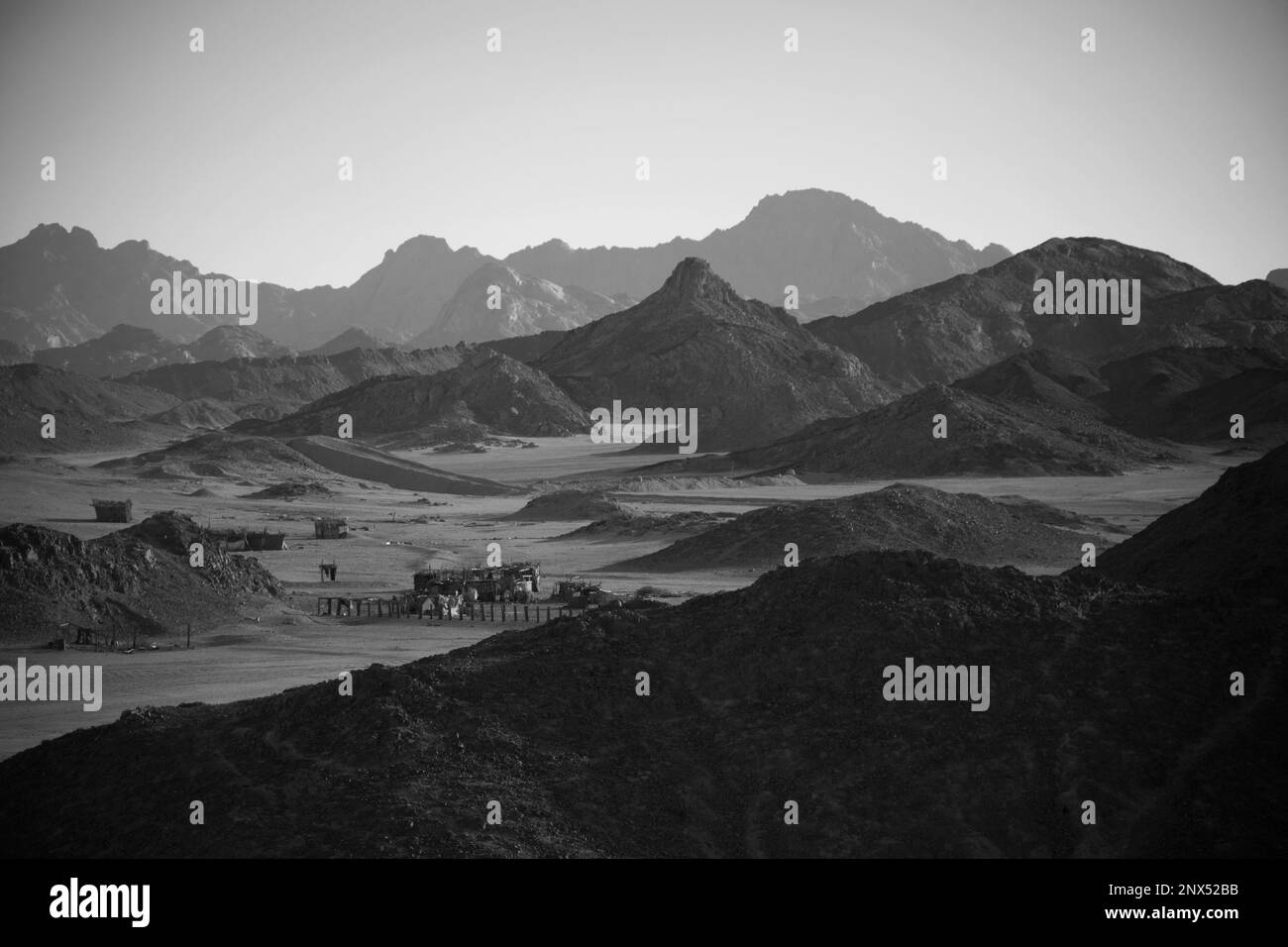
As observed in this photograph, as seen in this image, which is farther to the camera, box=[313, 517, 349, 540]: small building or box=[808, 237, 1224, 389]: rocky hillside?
box=[808, 237, 1224, 389]: rocky hillside

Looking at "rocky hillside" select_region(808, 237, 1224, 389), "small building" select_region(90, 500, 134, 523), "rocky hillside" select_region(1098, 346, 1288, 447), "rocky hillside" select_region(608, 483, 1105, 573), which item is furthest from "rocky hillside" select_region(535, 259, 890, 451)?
"rocky hillside" select_region(608, 483, 1105, 573)

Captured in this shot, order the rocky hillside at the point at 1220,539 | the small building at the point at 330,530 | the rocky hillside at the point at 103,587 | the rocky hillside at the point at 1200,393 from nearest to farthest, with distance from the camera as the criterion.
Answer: the rocky hillside at the point at 1220,539 < the rocky hillside at the point at 103,587 < the small building at the point at 330,530 < the rocky hillside at the point at 1200,393

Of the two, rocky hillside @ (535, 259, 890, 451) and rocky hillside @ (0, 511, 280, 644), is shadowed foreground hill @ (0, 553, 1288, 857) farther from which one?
rocky hillside @ (535, 259, 890, 451)

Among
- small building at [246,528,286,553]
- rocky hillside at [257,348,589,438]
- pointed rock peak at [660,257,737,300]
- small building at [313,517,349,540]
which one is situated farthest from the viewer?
pointed rock peak at [660,257,737,300]

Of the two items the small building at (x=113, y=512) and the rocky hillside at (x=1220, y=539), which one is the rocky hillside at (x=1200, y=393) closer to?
the rocky hillside at (x=1220, y=539)

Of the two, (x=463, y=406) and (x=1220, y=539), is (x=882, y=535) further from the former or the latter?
(x=463, y=406)

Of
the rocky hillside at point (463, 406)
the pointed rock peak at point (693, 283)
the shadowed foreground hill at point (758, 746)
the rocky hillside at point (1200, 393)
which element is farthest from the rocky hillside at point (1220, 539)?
the pointed rock peak at point (693, 283)

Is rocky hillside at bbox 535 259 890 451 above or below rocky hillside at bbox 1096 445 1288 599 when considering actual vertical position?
above
